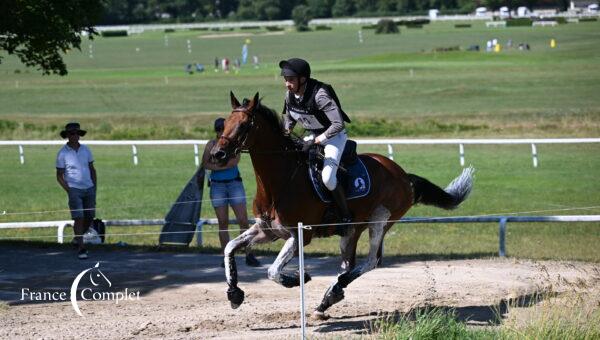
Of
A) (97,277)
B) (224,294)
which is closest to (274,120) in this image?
(224,294)

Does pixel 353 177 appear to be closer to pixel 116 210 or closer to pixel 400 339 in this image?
pixel 400 339

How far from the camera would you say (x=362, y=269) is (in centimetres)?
1123

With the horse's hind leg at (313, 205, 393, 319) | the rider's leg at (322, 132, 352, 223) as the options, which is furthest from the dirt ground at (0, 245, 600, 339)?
the rider's leg at (322, 132, 352, 223)

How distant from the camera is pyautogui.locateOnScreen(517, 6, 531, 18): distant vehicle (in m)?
54.1

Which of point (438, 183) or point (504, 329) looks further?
point (438, 183)

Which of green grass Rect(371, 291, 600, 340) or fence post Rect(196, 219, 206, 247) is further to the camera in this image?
fence post Rect(196, 219, 206, 247)

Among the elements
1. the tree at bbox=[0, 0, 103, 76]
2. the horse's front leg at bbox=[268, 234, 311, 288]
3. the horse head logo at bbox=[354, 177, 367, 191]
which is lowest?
the horse's front leg at bbox=[268, 234, 311, 288]

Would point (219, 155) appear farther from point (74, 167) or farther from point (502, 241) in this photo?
point (502, 241)

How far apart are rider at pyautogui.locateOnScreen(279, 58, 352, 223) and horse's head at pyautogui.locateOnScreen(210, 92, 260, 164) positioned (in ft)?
1.59

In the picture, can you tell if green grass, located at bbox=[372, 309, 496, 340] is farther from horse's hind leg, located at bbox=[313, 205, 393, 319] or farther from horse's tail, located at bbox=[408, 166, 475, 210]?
horse's tail, located at bbox=[408, 166, 475, 210]

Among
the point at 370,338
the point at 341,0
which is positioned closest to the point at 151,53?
the point at 341,0

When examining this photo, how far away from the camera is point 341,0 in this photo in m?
105

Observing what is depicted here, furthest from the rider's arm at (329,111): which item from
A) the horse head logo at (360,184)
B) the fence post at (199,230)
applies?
the fence post at (199,230)

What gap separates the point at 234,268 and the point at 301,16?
9820cm
